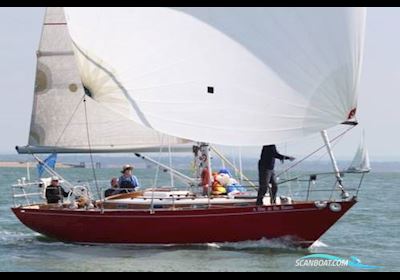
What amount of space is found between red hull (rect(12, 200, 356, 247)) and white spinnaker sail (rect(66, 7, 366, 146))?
5.86 ft

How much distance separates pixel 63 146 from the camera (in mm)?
20609

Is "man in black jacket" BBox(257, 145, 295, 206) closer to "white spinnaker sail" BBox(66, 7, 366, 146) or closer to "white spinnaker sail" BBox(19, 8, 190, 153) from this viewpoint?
"white spinnaker sail" BBox(66, 7, 366, 146)

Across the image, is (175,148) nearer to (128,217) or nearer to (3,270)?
(128,217)

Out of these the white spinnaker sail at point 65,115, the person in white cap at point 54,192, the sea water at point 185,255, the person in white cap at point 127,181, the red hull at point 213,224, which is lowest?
the sea water at point 185,255

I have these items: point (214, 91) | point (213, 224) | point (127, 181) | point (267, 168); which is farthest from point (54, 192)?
point (214, 91)

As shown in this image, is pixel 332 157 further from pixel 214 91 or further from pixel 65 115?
pixel 65 115

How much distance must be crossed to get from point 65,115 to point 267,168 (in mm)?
5731

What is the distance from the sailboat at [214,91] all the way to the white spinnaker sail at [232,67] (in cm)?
2

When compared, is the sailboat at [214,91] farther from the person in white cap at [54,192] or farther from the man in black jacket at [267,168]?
the person in white cap at [54,192]

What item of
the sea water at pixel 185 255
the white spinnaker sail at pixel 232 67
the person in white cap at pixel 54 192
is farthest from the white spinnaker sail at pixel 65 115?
the white spinnaker sail at pixel 232 67

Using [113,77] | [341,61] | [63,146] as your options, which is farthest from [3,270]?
[341,61]

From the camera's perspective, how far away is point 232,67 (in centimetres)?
1597

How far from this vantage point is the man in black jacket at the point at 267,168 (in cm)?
1695

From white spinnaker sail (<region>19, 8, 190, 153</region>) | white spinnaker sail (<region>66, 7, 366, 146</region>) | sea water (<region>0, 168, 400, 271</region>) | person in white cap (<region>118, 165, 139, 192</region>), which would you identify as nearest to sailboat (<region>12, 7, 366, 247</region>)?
white spinnaker sail (<region>66, 7, 366, 146</region>)
